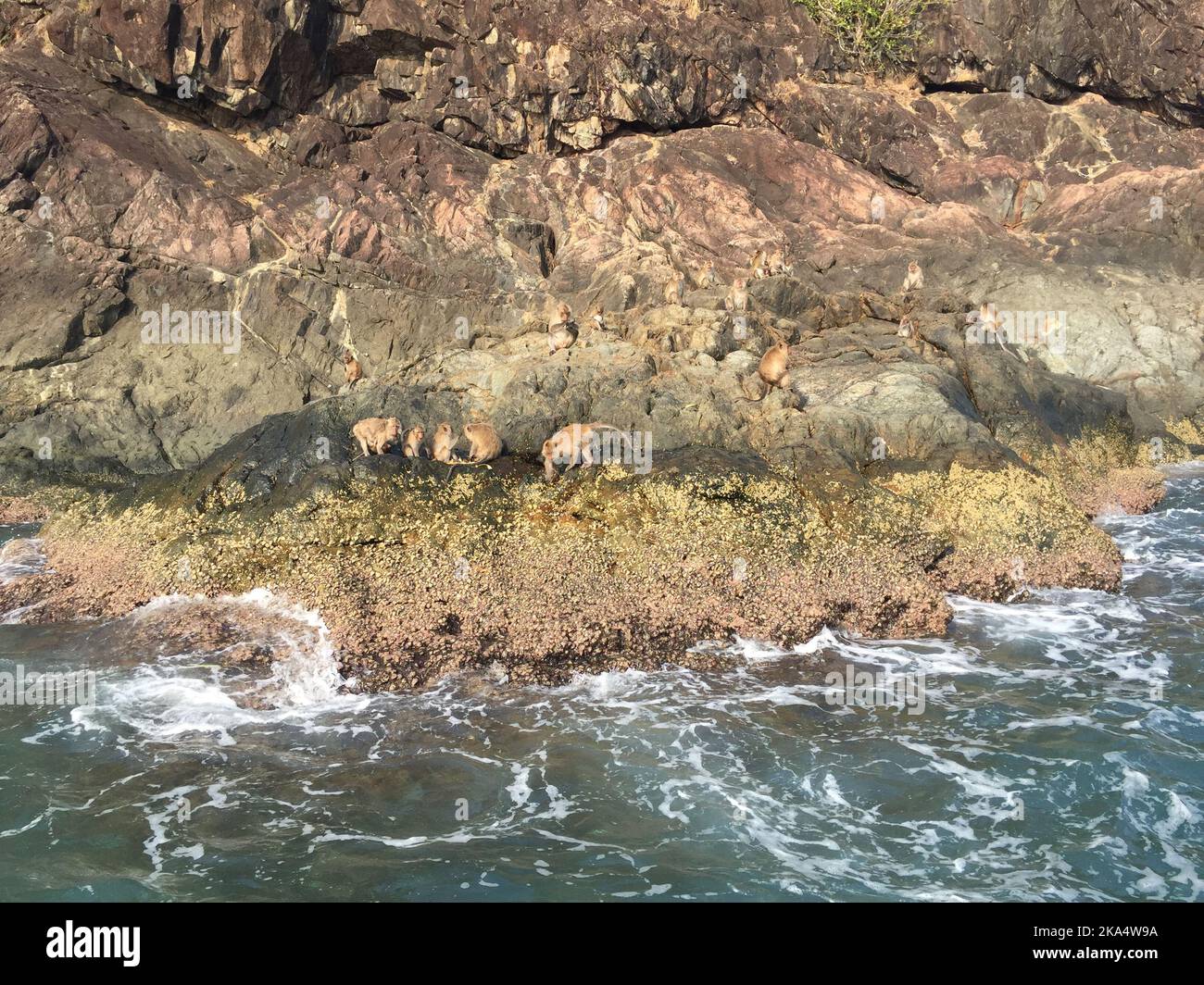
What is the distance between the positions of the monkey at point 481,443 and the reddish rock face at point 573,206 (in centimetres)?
196

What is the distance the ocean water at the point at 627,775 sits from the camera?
9.80 m

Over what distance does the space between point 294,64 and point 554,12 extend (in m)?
9.25

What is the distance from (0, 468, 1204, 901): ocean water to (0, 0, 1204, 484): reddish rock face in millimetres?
6946

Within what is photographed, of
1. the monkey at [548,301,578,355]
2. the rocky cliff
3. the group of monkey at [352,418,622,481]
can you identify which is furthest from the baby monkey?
the group of monkey at [352,418,622,481]

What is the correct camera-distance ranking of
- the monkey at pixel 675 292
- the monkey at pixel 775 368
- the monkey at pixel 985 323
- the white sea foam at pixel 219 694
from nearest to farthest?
the white sea foam at pixel 219 694 → the monkey at pixel 775 368 → the monkey at pixel 985 323 → the monkey at pixel 675 292

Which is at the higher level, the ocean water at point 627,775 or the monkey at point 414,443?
the monkey at point 414,443

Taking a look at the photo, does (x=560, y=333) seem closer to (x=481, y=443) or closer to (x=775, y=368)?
(x=481, y=443)

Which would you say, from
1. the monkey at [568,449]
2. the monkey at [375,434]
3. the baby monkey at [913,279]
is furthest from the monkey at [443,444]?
the baby monkey at [913,279]

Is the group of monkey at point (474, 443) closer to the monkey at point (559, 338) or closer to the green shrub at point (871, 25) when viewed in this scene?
the monkey at point (559, 338)

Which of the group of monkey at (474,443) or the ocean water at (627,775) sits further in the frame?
the group of monkey at (474,443)

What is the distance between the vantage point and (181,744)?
12.3 meters

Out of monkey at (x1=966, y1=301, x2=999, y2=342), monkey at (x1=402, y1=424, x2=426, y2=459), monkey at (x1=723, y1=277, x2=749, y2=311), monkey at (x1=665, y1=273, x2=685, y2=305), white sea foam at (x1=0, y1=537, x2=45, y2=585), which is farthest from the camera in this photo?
monkey at (x1=665, y1=273, x2=685, y2=305)

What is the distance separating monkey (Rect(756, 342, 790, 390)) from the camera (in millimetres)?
19281

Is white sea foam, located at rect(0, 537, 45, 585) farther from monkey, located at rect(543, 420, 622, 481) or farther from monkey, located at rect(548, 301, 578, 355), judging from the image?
monkey, located at rect(548, 301, 578, 355)
